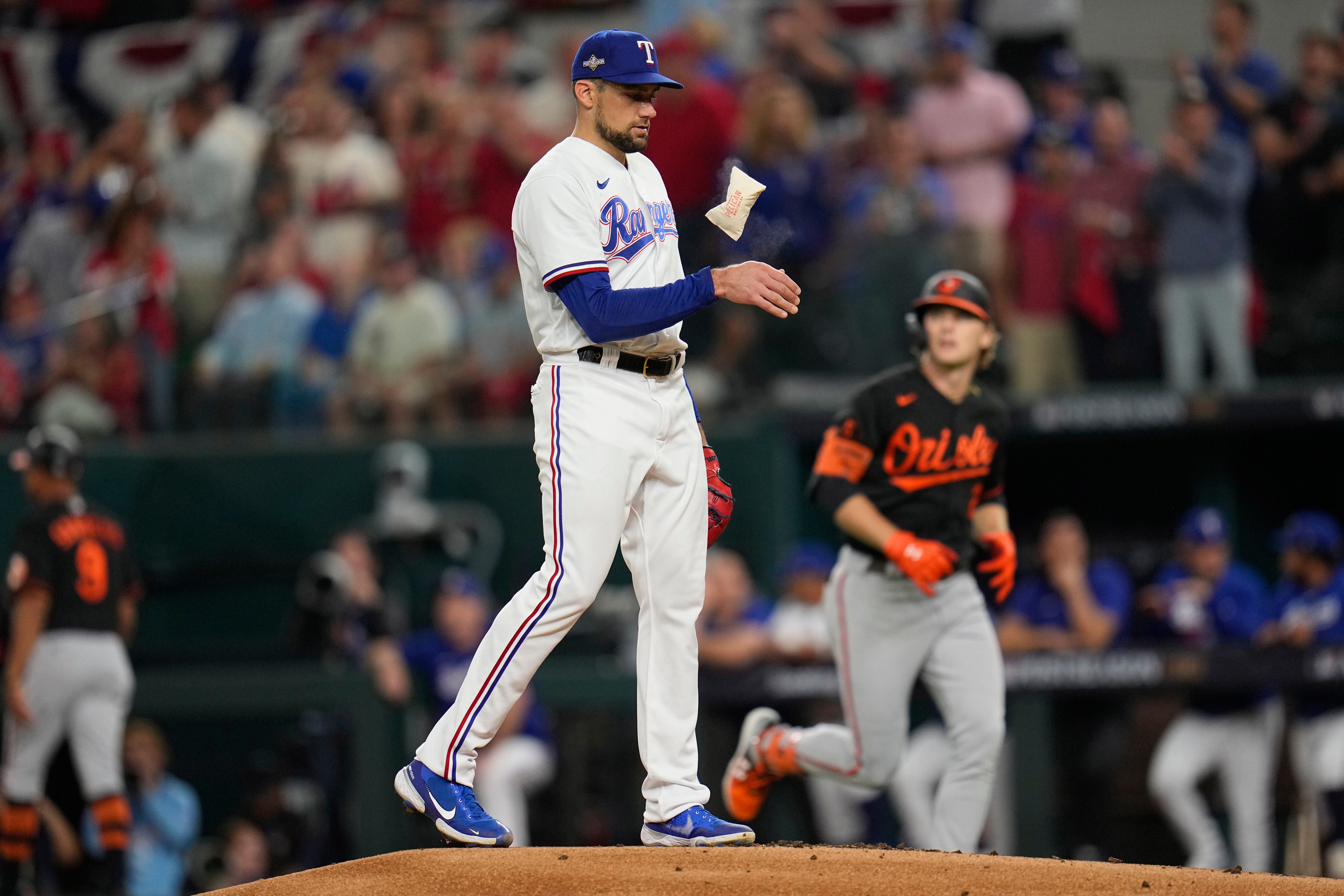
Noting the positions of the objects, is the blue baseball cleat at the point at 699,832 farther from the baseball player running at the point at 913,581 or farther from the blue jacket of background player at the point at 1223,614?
the blue jacket of background player at the point at 1223,614

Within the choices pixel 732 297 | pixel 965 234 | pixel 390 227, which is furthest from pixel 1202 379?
pixel 732 297

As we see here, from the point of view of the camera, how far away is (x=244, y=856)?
9.24 metres

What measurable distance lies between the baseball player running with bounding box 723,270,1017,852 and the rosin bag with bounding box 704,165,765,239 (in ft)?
4.27

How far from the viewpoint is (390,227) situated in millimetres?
11375

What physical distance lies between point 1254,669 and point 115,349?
6.97 m

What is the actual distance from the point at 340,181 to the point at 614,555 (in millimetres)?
7715

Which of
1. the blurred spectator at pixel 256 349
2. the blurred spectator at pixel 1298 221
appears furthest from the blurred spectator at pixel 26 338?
the blurred spectator at pixel 1298 221

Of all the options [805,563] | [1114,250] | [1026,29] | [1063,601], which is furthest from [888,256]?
[1026,29]

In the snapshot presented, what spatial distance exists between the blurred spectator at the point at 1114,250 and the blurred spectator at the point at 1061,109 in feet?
1.07

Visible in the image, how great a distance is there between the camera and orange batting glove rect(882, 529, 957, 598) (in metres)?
5.27

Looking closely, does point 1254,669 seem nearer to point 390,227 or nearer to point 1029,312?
point 1029,312

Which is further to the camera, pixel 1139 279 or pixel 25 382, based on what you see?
pixel 25 382

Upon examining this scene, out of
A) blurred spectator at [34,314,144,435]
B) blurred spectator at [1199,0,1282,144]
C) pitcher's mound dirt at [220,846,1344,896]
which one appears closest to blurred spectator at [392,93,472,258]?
blurred spectator at [34,314,144,435]

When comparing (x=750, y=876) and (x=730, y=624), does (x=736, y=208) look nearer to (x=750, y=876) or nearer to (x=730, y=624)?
(x=750, y=876)
